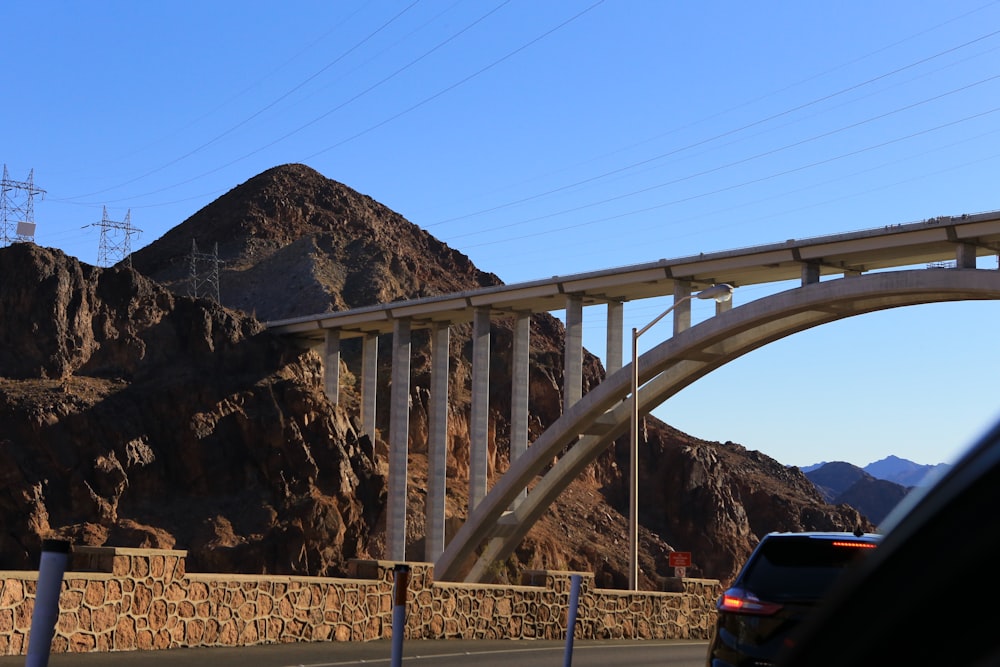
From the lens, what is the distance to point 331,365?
51.1 metres

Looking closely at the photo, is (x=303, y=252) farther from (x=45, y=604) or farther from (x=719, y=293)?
(x=45, y=604)

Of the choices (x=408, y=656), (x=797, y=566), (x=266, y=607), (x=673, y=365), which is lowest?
(x=408, y=656)

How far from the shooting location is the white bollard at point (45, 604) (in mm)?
5703

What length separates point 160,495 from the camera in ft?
147

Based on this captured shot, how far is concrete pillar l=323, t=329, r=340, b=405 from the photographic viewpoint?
5047 centimetres

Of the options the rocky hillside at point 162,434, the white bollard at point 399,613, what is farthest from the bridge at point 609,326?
the white bollard at point 399,613

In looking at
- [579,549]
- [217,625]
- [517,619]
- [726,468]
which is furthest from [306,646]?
[726,468]

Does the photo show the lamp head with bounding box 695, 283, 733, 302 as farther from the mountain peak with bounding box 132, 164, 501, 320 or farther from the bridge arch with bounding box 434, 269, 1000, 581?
the mountain peak with bounding box 132, 164, 501, 320

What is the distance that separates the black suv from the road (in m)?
7.18

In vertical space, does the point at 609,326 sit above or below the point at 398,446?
above

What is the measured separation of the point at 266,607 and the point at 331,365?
34493 millimetres

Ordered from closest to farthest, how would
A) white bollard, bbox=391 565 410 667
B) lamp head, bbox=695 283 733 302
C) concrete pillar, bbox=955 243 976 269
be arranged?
1. white bollard, bbox=391 565 410 667
2. lamp head, bbox=695 283 733 302
3. concrete pillar, bbox=955 243 976 269

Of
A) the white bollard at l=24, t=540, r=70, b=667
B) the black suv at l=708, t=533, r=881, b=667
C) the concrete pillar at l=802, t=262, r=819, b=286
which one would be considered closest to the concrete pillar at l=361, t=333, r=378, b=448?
the concrete pillar at l=802, t=262, r=819, b=286

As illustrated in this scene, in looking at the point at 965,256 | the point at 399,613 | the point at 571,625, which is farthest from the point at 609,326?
the point at 399,613
